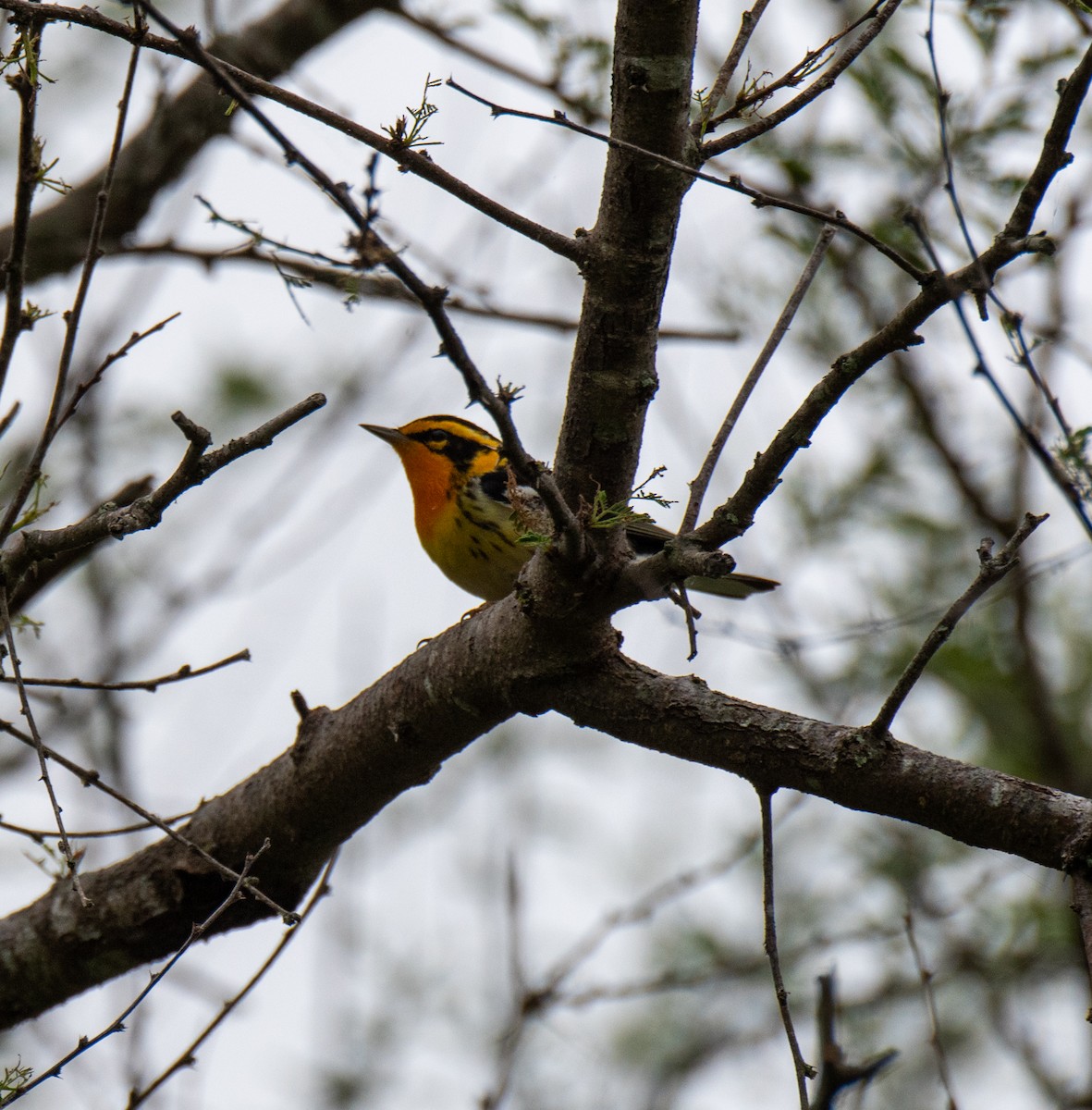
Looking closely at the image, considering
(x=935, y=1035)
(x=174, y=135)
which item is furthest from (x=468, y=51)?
(x=935, y=1035)

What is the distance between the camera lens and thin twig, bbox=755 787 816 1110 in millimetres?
2556

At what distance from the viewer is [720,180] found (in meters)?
2.64

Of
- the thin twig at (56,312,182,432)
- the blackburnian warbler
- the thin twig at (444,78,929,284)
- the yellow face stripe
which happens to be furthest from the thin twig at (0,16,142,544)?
the yellow face stripe

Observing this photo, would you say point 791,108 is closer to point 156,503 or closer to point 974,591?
point 974,591

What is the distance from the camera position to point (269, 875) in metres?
4.22

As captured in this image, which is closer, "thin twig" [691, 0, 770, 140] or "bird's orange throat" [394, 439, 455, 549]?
"thin twig" [691, 0, 770, 140]

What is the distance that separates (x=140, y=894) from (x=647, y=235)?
2560 mm

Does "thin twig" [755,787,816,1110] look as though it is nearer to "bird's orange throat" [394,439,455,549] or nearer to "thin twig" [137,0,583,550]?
"thin twig" [137,0,583,550]

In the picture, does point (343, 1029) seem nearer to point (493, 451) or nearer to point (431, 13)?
point (493, 451)

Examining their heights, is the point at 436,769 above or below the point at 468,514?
below

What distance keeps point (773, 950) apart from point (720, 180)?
1.61 meters

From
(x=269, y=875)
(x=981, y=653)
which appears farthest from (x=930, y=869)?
(x=269, y=875)

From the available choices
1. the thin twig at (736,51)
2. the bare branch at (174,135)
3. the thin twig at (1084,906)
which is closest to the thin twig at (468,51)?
the bare branch at (174,135)

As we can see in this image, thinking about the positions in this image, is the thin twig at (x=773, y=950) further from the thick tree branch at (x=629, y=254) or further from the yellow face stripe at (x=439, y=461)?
the yellow face stripe at (x=439, y=461)
